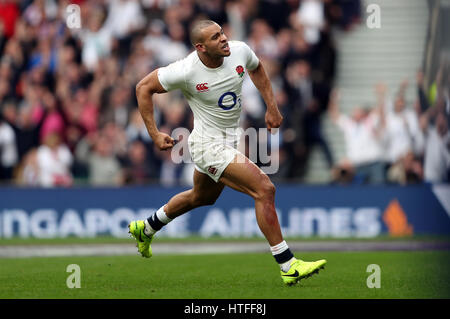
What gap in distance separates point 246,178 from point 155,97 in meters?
10.2

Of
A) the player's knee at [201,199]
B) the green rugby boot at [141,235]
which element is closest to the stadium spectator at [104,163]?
the green rugby boot at [141,235]

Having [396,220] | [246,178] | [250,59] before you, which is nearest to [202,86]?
[250,59]

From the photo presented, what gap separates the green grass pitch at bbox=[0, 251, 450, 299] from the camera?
952 centimetres

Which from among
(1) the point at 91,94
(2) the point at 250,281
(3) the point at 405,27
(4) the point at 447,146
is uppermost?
(3) the point at 405,27

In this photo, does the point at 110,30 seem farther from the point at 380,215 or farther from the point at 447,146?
the point at 447,146

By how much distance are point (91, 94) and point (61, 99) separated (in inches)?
25.4

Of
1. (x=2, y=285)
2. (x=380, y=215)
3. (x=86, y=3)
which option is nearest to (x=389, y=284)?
(x=2, y=285)

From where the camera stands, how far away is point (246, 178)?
405 inches

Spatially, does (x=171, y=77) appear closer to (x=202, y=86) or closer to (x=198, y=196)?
(x=202, y=86)

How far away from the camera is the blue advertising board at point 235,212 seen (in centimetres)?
1816

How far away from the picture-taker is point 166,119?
776 inches

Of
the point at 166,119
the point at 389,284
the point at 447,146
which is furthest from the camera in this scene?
the point at 166,119

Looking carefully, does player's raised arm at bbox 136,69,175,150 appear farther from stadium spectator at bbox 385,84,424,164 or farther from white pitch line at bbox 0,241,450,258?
stadium spectator at bbox 385,84,424,164

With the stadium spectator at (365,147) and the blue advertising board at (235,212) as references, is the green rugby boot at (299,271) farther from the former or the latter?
the stadium spectator at (365,147)
